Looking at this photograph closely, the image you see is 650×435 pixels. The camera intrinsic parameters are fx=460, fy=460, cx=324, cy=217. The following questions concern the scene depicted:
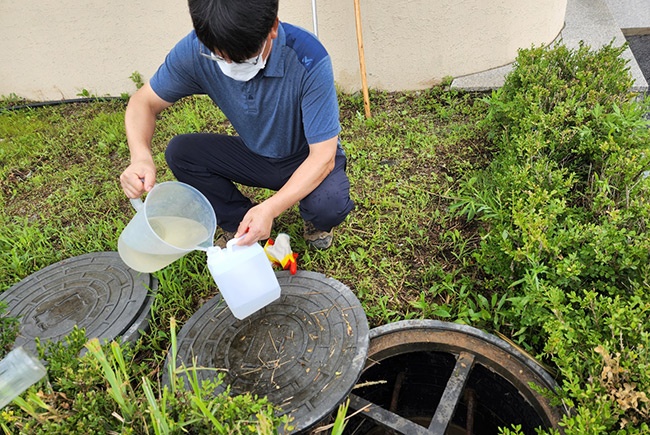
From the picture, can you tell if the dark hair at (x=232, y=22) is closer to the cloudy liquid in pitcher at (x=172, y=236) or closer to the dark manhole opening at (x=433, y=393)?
the cloudy liquid in pitcher at (x=172, y=236)

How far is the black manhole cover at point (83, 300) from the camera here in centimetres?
231

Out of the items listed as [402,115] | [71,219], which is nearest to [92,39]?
[71,219]

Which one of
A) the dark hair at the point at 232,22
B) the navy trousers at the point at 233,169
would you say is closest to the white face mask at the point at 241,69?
the dark hair at the point at 232,22

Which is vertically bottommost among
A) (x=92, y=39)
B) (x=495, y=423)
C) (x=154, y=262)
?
Result: (x=495, y=423)

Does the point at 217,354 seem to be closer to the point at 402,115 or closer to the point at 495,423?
the point at 495,423

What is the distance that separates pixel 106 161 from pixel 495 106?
3.22 meters

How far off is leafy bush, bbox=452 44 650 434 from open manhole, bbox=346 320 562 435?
14 cm

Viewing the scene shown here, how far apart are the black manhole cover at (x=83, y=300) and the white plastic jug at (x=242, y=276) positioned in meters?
0.72

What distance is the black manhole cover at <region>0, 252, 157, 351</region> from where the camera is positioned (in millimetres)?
2312

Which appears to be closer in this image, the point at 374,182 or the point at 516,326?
the point at 516,326

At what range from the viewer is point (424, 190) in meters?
3.19

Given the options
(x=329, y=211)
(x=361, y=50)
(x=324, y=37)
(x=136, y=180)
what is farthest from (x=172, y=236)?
(x=324, y=37)

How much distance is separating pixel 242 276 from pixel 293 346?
414 millimetres

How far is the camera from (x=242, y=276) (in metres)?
1.91
